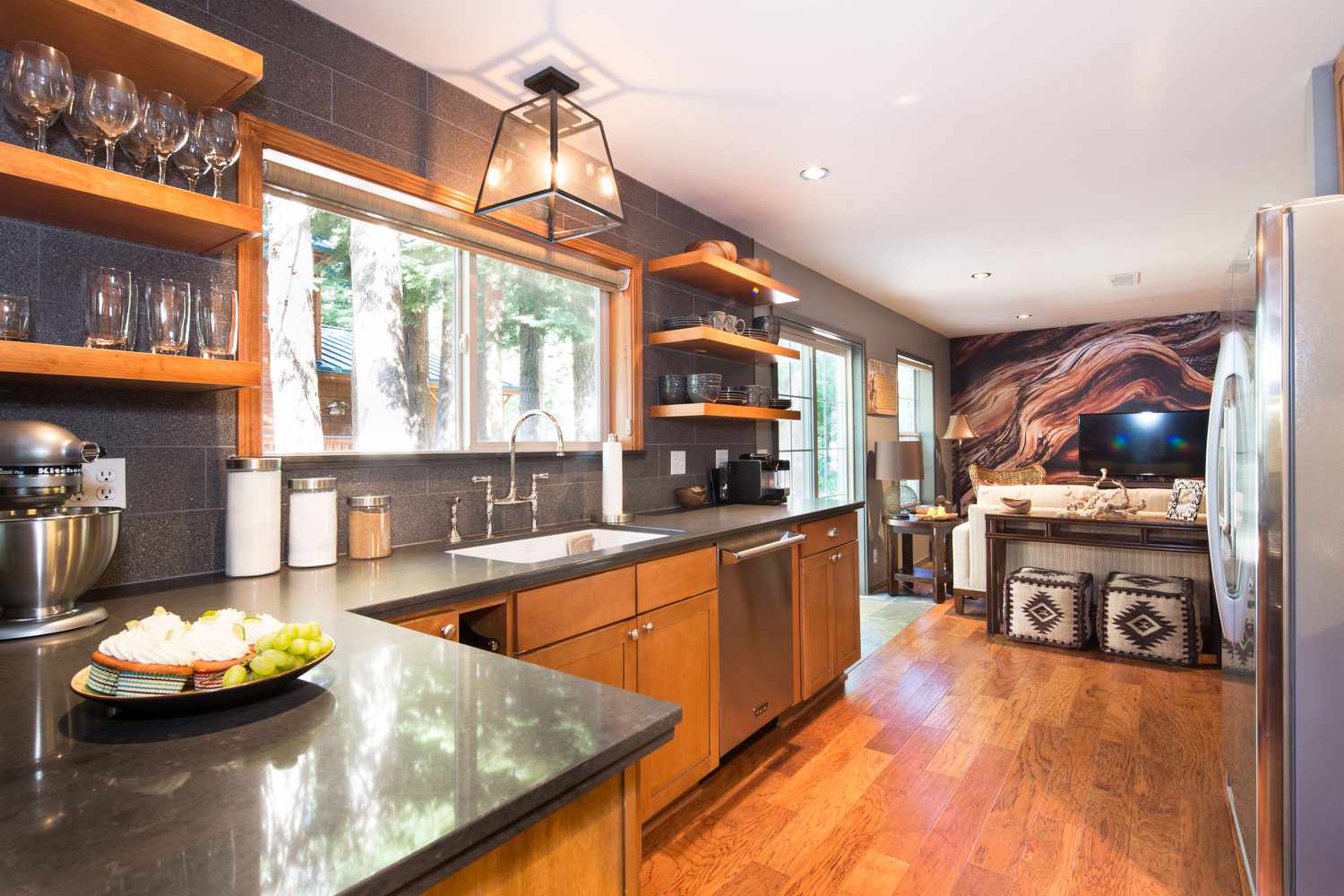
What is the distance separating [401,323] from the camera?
231 cm

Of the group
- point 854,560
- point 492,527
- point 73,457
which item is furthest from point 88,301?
point 854,560

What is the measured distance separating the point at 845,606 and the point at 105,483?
293 cm

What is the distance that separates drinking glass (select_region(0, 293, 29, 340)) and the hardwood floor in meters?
1.90

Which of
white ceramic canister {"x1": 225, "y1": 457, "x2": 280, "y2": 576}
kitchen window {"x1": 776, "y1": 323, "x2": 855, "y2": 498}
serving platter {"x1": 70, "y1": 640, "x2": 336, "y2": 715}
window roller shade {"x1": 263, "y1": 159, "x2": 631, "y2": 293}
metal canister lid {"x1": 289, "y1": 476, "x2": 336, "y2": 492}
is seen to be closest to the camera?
serving platter {"x1": 70, "y1": 640, "x2": 336, "y2": 715}

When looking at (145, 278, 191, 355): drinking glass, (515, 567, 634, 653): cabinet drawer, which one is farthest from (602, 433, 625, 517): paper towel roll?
(145, 278, 191, 355): drinking glass

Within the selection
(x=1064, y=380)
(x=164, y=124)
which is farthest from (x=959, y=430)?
(x=164, y=124)

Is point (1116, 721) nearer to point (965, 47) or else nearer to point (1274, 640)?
point (1274, 640)

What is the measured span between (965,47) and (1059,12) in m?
0.26

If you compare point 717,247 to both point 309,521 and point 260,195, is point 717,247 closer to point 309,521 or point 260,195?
point 260,195

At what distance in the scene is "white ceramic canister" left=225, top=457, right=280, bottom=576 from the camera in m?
1.64

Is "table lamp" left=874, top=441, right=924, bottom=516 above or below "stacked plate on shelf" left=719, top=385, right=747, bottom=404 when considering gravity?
below

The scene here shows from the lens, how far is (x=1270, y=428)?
1551 millimetres

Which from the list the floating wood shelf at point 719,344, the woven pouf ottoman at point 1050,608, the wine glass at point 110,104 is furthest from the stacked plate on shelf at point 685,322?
the woven pouf ottoman at point 1050,608

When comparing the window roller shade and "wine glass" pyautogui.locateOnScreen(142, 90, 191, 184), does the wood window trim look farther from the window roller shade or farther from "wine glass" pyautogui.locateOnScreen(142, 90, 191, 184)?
"wine glass" pyautogui.locateOnScreen(142, 90, 191, 184)
